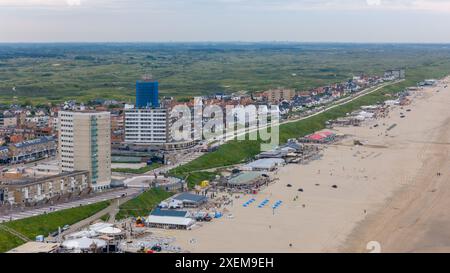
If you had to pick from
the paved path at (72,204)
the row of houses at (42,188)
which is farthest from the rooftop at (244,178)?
the row of houses at (42,188)

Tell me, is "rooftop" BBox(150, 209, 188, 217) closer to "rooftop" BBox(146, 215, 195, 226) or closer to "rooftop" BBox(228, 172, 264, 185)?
"rooftop" BBox(146, 215, 195, 226)

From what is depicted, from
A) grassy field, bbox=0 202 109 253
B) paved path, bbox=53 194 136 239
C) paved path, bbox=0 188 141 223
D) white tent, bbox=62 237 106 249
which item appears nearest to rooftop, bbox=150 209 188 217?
paved path, bbox=53 194 136 239

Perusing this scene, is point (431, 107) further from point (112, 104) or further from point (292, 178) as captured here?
point (292, 178)

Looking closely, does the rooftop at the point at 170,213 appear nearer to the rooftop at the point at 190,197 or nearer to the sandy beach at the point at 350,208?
the sandy beach at the point at 350,208

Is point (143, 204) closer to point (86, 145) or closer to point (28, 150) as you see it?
point (86, 145)

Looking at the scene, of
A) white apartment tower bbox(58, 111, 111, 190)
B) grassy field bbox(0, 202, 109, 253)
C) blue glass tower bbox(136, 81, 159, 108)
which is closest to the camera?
grassy field bbox(0, 202, 109, 253)

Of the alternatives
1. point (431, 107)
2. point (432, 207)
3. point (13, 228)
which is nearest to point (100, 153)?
point (13, 228)
